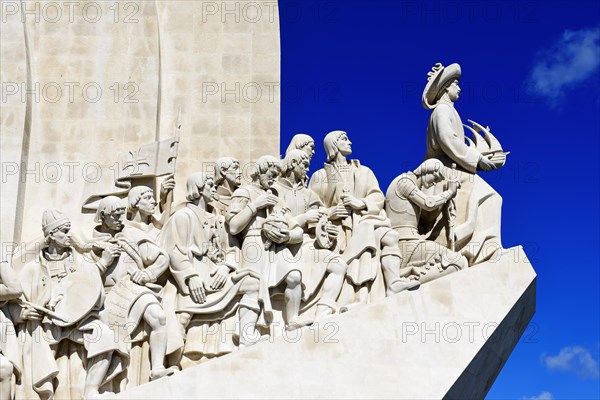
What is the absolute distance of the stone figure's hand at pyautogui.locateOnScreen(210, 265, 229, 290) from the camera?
10.8 m

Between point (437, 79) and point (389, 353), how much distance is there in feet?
10.8

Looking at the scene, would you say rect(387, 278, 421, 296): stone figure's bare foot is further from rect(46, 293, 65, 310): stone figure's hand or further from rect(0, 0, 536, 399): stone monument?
rect(46, 293, 65, 310): stone figure's hand

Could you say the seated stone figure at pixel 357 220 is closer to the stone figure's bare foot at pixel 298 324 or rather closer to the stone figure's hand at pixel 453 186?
the stone figure's bare foot at pixel 298 324

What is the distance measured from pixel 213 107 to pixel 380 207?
235cm

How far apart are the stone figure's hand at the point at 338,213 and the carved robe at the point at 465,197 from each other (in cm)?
88

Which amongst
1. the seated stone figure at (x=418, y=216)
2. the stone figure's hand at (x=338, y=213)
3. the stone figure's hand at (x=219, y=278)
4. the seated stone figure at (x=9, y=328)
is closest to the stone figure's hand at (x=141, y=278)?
the stone figure's hand at (x=219, y=278)

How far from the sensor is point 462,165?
11.7 m

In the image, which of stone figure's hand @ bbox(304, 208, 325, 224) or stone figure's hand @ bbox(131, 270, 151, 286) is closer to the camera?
stone figure's hand @ bbox(131, 270, 151, 286)

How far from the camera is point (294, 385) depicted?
10.1 m

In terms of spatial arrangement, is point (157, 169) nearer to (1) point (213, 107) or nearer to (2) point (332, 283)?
(1) point (213, 107)

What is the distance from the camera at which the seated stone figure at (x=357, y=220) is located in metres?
10.9

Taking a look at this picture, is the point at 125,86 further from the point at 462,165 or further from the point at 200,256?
the point at 462,165

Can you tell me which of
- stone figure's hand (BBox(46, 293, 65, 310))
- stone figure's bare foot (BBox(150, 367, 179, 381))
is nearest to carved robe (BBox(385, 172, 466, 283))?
stone figure's bare foot (BBox(150, 367, 179, 381))

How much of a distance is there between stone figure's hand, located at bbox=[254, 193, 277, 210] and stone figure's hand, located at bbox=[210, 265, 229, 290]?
0.70 m
